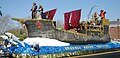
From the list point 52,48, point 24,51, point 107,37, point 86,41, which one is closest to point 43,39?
point 52,48

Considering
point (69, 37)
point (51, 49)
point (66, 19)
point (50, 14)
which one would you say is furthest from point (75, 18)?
point (51, 49)

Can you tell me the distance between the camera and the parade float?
14656 mm

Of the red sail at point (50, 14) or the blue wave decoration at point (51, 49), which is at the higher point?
the red sail at point (50, 14)

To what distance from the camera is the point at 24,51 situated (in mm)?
14008

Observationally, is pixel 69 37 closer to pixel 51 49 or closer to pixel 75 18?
pixel 75 18

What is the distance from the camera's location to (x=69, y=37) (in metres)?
17.1

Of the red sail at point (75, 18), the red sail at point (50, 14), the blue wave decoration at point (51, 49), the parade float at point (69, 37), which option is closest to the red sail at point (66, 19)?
the parade float at point (69, 37)

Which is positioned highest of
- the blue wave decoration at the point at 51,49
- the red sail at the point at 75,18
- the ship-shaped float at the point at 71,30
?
the red sail at the point at 75,18

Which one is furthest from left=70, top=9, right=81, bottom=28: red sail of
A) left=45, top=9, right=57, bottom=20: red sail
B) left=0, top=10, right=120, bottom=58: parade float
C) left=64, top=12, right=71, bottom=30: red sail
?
left=45, top=9, right=57, bottom=20: red sail

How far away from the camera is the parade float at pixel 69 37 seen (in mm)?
14656

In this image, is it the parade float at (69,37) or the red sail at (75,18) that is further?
the red sail at (75,18)

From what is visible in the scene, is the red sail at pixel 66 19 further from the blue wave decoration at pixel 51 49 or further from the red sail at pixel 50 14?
the blue wave decoration at pixel 51 49

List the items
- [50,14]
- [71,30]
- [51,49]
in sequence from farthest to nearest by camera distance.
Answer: [71,30] → [50,14] → [51,49]

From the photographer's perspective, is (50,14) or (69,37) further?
(69,37)
